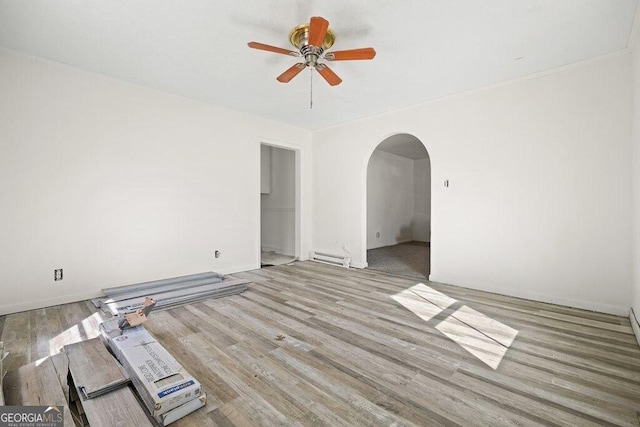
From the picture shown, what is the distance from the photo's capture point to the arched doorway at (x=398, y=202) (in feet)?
21.7

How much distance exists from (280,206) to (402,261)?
10.1 ft

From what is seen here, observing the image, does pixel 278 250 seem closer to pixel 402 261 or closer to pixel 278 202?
pixel 278 202

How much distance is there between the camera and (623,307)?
2.80m

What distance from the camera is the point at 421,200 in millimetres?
8750

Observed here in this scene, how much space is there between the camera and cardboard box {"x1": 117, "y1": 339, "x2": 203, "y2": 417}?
1422mm

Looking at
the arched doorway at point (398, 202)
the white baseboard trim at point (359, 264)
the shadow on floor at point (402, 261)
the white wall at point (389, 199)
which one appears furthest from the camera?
the white wall at point (389, 199)

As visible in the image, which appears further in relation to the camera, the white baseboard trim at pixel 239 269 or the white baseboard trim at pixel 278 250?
the white baseboard trim at pixel 278 250

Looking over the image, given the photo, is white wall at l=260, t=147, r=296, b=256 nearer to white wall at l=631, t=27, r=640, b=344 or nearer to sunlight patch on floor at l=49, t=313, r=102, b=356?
sunlight patch on floor at l=49, t=313, r=102, b=356

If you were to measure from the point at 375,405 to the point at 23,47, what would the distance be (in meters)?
4.46

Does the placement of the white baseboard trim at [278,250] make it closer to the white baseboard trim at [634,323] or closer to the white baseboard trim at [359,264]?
the white baseboard trim at [359,264]

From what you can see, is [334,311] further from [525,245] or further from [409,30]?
[409,30]

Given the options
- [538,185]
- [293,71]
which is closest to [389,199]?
[538,185]

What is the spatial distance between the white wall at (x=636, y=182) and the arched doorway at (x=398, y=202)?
3.16 meters

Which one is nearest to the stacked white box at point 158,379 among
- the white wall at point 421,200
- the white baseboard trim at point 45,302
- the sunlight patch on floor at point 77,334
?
the sunlight patch on floor at point 77,334
